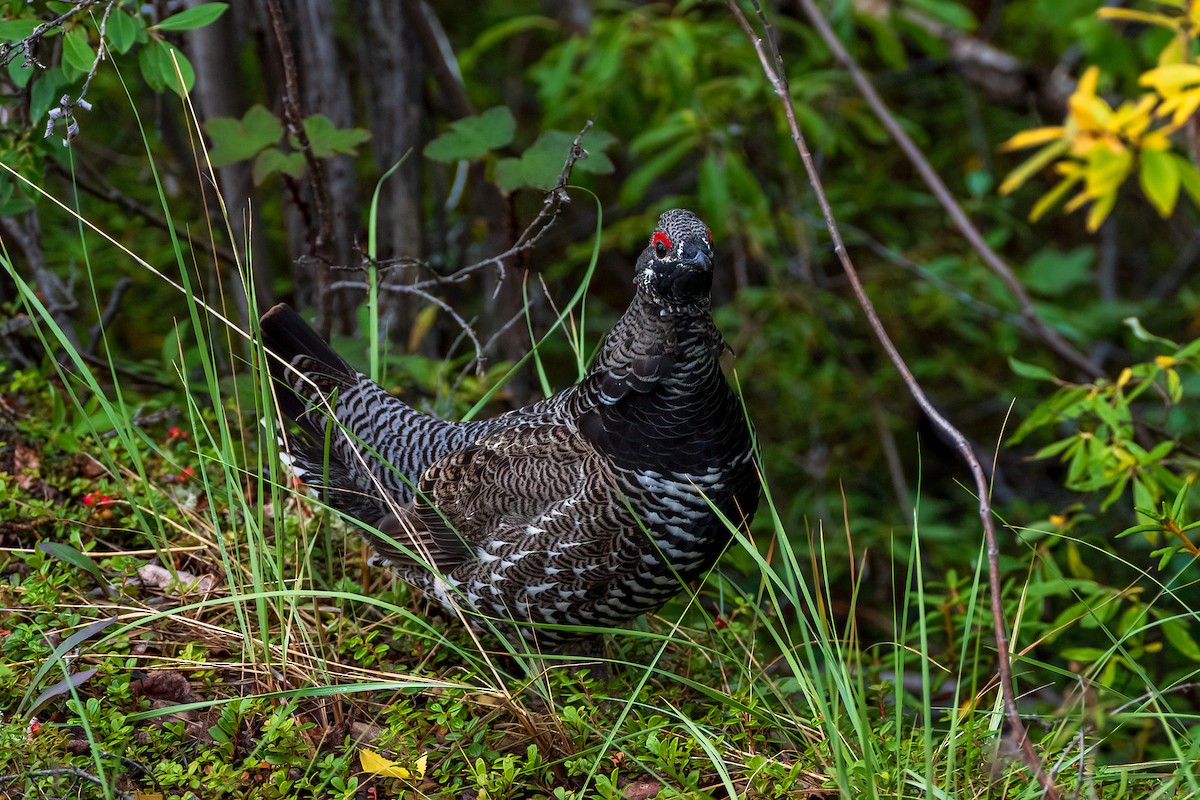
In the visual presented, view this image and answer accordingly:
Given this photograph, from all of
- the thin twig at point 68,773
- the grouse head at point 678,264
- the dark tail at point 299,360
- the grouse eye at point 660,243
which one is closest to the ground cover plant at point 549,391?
the thin twig at point 68,773

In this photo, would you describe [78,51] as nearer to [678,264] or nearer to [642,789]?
[678,264]

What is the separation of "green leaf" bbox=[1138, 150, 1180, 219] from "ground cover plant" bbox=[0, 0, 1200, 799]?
0.8 inches

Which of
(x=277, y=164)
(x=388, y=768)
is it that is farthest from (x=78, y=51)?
(x=388, y=768)

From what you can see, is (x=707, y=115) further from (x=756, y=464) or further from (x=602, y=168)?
(x=756, y=464)

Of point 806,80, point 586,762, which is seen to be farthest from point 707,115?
point 586,762

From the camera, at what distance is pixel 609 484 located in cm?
281

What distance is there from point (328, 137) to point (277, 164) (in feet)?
0.68

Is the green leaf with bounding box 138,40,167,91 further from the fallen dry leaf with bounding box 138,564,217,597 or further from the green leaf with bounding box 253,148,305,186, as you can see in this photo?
the fallen dry leaf with bounding box 138,564,217,597

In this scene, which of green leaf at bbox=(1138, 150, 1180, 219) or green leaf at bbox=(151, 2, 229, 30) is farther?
green leaf at bbox=(1138, 150, 1180, 219)

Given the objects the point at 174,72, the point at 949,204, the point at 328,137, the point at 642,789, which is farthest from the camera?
the point at 949,204

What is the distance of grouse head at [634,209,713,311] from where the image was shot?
2592 millimetres

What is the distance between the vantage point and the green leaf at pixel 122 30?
282 centimetres

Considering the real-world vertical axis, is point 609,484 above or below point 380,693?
above

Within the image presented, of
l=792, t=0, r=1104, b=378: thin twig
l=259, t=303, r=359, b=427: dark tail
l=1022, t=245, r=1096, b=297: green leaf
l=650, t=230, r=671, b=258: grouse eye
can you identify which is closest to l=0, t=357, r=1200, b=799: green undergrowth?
l=259, t=303, r=359, b=427: dark tail
